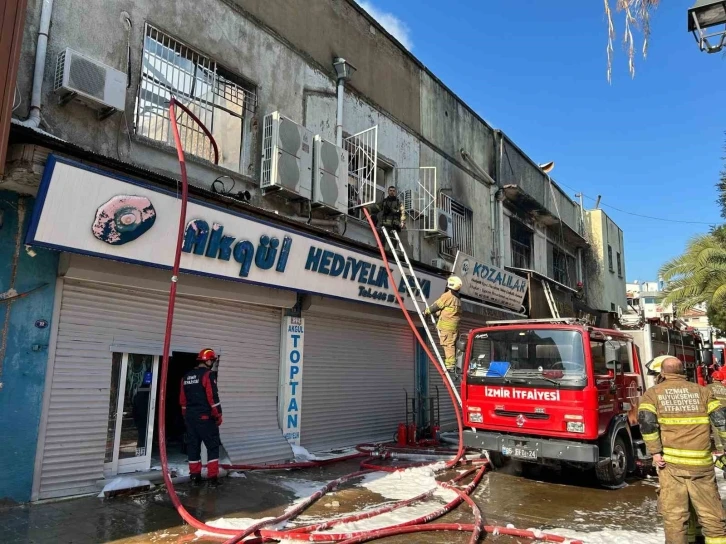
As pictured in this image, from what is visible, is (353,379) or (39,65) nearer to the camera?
(39,65)

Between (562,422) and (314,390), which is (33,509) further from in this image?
(562,422)

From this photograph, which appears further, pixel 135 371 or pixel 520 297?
pixel 520 297

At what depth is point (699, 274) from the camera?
19.7 m

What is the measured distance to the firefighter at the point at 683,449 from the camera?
15.9 feet

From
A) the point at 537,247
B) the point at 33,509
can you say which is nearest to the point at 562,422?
the point at 33,509

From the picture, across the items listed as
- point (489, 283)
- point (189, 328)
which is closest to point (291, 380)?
point (189, 328)

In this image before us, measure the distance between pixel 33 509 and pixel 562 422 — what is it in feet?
21.2

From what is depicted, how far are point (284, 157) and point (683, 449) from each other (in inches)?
279

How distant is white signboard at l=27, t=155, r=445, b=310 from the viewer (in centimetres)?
603

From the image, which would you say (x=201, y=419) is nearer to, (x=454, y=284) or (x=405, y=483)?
(x=405, y=483)

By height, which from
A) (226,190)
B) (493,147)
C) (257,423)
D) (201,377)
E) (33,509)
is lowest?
(33,509)

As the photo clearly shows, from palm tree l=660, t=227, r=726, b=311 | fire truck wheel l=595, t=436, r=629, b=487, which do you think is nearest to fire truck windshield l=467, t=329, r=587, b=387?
fire truck wheel l=595, t=436, r=629, b=487

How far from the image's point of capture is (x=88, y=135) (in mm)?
7133

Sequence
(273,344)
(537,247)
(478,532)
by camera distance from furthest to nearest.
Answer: (537,247) → (273,344) → (478,532)
